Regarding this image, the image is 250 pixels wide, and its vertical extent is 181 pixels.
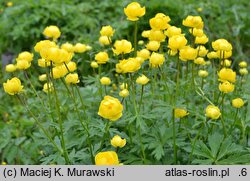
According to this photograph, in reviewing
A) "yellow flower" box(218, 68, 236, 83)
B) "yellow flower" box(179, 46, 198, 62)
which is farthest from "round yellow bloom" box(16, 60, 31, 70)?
"yellow flower" box(218, 68, 236, 83)

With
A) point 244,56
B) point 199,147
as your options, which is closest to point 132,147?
point 199,147

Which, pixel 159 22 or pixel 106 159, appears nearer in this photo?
pixel 106 159

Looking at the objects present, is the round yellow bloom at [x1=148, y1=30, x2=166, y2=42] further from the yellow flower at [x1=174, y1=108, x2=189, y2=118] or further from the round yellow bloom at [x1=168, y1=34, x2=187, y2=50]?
the yellow flower at [x1=174, y1=108, x2=189, y2=118]

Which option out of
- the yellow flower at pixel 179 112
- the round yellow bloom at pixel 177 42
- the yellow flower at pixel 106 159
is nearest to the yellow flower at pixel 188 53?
the round yellow bloom at pixel 177 42

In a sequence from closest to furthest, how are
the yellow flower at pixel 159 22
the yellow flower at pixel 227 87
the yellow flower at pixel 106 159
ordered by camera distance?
1. the yellow flower at pixel 106 159
2. the yellow flower at pixel 227 87
3. the yellow flower at pixel 159 22

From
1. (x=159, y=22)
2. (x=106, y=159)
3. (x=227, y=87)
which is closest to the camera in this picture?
(x=106, y=159)

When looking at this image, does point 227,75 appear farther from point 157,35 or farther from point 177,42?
point 157,35

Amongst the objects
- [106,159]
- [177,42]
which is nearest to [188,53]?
[177,42]

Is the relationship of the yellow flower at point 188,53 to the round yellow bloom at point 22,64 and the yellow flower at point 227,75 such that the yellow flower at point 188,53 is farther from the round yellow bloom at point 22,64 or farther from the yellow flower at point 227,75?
the round yellow bloom at point 22,64

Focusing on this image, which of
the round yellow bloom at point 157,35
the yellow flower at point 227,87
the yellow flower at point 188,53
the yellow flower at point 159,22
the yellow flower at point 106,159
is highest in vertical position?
the yellow flower at point 159,22

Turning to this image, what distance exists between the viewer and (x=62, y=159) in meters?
1.71

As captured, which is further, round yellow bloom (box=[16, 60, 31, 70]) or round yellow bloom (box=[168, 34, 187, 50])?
round yellow bloom (box=[16, 60, 31, 70])

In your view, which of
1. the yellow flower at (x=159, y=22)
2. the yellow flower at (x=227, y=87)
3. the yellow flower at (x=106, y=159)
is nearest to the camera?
the yellow flower at (x=106, y=159)

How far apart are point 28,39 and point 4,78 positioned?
513 mm
